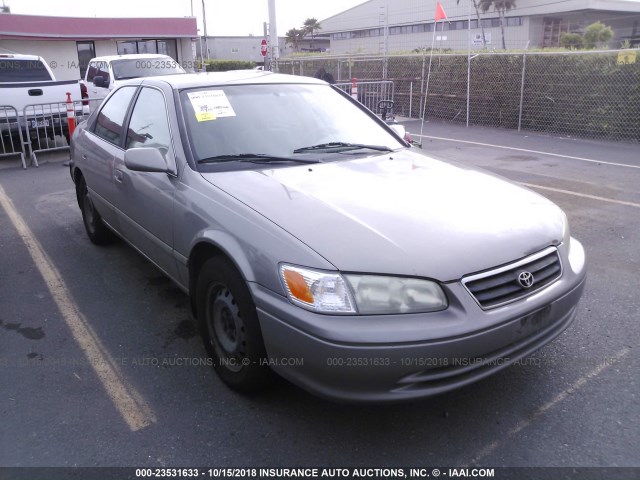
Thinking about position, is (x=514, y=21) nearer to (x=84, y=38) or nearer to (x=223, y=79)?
(x=84, y=38)

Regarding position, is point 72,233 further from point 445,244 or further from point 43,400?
point 445,244

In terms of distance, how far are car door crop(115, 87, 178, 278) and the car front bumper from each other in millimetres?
1239

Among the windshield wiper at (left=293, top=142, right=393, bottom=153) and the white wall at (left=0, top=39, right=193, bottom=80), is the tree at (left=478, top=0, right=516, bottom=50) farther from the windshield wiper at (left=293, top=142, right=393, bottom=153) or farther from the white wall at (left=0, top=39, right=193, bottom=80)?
the windshield wiper at (left=293, top=142, right=393, bottom=153)

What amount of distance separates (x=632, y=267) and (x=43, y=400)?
4546mm

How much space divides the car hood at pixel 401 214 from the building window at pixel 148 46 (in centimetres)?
2953

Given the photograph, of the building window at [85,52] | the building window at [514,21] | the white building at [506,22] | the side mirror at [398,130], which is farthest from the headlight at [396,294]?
the building window at [514,21]

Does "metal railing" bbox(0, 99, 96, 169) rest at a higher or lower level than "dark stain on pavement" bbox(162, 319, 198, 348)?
higher

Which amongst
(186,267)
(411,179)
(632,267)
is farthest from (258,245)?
(632,267)

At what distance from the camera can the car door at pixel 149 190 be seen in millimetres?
3531

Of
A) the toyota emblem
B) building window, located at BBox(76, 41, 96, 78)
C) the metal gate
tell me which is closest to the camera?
the toyota emblem

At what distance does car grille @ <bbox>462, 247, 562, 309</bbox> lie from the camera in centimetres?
247

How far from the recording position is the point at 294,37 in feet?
230

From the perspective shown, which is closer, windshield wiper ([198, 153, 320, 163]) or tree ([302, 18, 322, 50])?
windshield wiper ([198, 153, 320, 163])

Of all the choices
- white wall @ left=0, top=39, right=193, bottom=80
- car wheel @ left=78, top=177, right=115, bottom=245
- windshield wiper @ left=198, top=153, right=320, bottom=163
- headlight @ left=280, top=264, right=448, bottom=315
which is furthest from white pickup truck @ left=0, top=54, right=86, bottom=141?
white wall @ left=0, top=39, right=193, bottom=80
